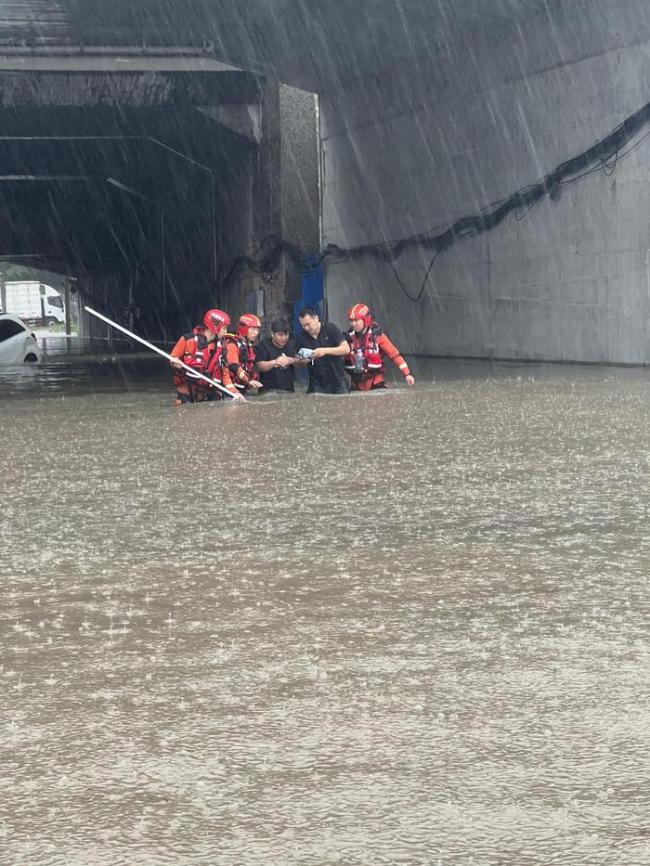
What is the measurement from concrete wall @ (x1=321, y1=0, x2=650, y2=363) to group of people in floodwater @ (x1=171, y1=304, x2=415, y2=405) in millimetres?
7548

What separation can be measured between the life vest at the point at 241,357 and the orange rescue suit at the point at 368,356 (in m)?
1.23

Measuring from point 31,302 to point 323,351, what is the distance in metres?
113

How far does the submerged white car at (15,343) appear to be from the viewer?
35.6m

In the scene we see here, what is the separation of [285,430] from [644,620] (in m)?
8.86

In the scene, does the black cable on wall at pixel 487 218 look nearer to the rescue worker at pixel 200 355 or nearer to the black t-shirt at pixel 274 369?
the black t-shirt at pixel 274 369

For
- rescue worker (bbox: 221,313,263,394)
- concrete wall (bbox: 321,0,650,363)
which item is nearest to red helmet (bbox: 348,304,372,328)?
rescue worker (bbox: 221,313,263,394)

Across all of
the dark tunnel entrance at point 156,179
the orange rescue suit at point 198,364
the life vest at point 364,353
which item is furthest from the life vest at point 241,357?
the dark tunnel entrance at point 156,179

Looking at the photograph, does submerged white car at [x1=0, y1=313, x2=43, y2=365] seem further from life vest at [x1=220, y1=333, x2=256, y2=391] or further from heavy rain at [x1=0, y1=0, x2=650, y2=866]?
life vest at [x1=220, y1=333, x2=256, y2=391]

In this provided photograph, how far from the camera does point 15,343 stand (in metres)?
35.7

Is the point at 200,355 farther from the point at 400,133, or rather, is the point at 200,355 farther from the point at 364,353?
the point at 400,133

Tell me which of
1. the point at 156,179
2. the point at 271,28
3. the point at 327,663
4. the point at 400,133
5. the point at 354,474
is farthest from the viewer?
the point at 156,179

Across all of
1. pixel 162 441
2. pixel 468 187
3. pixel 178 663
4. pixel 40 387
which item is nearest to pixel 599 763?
pixel 178 663

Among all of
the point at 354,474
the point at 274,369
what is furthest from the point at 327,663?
the point at 274,369

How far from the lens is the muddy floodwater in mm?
3387
